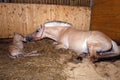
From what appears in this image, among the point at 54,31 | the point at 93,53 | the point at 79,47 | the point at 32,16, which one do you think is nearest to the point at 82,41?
the point at 79,47

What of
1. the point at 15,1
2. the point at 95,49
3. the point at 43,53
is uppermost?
the point at 15,1

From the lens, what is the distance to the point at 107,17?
4328mm

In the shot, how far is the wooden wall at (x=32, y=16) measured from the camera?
457 centimetres

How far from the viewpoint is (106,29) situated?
14.4ft

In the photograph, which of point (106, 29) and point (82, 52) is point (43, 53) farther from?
point (106, 29)

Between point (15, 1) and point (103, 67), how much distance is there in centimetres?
327

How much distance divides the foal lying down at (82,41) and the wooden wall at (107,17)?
1017 millimetres

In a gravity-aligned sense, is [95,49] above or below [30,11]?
below

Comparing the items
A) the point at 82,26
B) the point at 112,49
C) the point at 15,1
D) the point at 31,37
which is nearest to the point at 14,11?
the point at 15,1

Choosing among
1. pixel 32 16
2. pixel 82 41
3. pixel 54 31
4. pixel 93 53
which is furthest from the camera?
pixel 32 16

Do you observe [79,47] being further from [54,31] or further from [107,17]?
[107,17]

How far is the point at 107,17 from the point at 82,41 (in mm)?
1522

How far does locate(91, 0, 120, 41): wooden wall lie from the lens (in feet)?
13.1

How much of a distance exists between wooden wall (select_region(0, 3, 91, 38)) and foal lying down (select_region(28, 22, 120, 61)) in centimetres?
107
